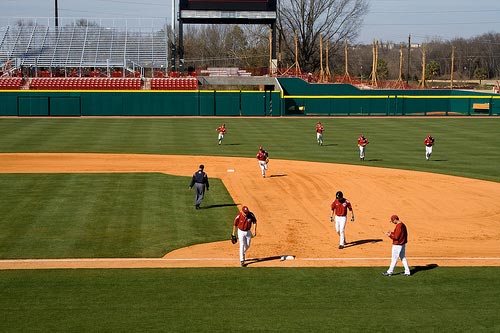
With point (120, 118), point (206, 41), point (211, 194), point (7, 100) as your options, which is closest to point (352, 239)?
point (211, 194)

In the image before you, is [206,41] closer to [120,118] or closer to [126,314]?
[120,118]

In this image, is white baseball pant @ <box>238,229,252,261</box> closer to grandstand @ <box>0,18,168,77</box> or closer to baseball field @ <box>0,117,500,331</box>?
baseball field @ <box>0,117,500,331</box>

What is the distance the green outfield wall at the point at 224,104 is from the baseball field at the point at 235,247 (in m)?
21.7

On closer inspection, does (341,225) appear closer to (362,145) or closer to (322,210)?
(322,210)

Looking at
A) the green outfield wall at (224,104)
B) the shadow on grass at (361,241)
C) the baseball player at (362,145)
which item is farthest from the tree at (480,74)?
the shadow on grass at (361,241)

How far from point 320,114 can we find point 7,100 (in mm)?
29476

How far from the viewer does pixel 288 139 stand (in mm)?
49031

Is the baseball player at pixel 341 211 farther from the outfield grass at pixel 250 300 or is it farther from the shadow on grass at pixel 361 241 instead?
the outfield grass at pixel 250 300

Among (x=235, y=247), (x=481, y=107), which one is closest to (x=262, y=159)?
(x=235, y=247)

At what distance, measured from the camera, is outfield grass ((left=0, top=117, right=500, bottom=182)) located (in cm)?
3944

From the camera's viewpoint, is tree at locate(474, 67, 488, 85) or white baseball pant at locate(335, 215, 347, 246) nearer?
white baseball pant at locate(335, 215, 347, 246)

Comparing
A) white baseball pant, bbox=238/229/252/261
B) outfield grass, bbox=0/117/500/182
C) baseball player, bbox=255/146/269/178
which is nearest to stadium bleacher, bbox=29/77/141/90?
outfield grass, bbox=0/117/500/182

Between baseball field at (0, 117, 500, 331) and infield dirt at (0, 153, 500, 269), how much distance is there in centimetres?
8

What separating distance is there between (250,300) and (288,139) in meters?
34.2
